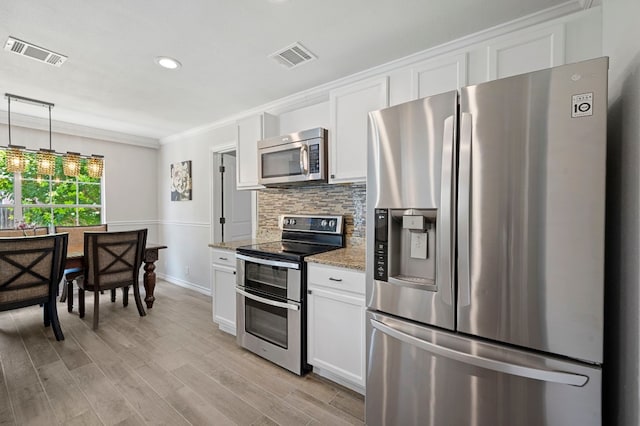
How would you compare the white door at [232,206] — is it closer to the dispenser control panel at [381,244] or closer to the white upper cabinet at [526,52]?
the dispenser control panel at [381,244]

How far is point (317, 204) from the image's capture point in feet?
9.41

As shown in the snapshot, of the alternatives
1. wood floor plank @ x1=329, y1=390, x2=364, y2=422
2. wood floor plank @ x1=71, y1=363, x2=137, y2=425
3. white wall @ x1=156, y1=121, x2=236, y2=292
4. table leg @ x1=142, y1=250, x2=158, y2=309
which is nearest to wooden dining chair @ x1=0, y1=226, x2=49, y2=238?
table leg @ x1=142, y1=250, x2=158, y2=309

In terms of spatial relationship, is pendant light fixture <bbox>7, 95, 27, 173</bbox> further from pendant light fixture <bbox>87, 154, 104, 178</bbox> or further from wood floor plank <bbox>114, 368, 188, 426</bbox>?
wood floor plank <bbox>114, 368, 188, 426</bbox>

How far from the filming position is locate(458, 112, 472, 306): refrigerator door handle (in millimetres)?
1201

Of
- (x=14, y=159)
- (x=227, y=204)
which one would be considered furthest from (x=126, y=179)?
(x=227, y=204)

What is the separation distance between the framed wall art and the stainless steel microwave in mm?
2243

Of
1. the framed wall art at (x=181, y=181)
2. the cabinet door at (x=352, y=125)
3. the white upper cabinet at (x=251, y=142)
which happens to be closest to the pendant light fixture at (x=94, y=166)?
the framed wall art at (x=181, y=181)

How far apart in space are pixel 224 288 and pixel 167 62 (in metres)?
2.04

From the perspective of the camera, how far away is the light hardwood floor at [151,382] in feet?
5.71

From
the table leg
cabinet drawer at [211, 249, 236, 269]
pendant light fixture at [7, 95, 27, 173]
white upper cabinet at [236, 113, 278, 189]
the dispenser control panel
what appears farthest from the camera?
the table leg

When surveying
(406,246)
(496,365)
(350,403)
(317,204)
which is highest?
(317,204)

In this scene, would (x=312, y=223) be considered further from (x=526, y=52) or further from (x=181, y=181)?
(x=181, y=181)

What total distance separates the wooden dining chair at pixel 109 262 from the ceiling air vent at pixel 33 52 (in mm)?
1565

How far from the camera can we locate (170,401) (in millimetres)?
1863
